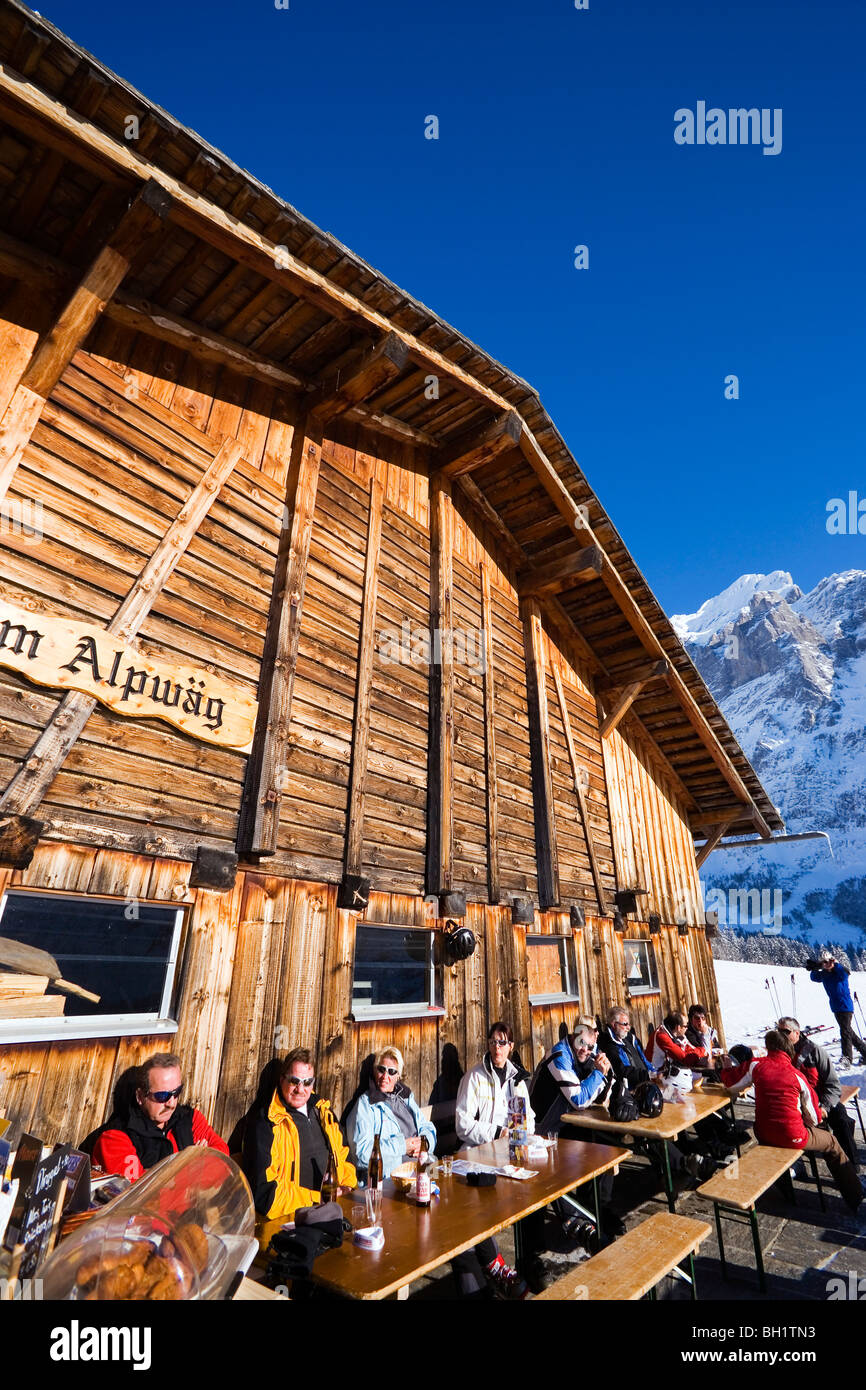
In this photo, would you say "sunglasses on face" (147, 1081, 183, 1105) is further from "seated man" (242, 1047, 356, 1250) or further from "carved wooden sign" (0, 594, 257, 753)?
"carved wooden sign" (0, 594, 257, 753)

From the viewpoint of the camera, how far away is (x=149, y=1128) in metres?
4.03

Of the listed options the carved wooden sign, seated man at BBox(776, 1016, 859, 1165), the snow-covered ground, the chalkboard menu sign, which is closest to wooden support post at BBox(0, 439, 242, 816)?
the carved wooden sign

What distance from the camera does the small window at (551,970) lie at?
8781 millimetres

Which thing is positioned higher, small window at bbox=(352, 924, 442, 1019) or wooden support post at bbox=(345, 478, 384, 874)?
wooden support post at bbox=(345, 478, 384, 874)

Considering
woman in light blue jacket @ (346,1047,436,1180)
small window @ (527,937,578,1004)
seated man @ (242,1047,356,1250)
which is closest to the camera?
Answer: seated man @ (242,1047,356,1250)

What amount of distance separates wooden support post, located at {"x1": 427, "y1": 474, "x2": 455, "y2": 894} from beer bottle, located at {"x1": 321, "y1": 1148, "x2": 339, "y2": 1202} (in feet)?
9.03

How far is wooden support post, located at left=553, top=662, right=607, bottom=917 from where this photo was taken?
10.4 meters

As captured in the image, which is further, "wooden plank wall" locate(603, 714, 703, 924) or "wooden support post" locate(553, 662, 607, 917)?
"wooden plank wall" locate(603, 714, 703, 924)

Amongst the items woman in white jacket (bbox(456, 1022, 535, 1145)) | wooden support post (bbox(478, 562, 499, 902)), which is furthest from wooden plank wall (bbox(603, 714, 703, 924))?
woman in white jacket (bbox(456, 1022, 535, 1145))

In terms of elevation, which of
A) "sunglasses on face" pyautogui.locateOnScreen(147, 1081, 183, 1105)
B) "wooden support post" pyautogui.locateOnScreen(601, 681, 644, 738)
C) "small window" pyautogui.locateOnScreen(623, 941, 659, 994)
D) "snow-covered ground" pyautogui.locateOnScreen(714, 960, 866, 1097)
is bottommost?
"snow-covered ground" pyautogui.locateOnScreen(714, 960, 866, 1097)

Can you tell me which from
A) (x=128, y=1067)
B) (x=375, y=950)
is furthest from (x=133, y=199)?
(x=375, y=950)

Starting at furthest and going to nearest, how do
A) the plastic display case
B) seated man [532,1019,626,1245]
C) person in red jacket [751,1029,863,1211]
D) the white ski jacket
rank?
1. seated man [532,1019,626,1245]
2. person in red jacket [751,1029,863,1211]
3. the white ski jacket
4. the plastic display case

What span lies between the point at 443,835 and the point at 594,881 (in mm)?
4128

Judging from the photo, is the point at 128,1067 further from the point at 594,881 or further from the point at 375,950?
the point at 594,881
